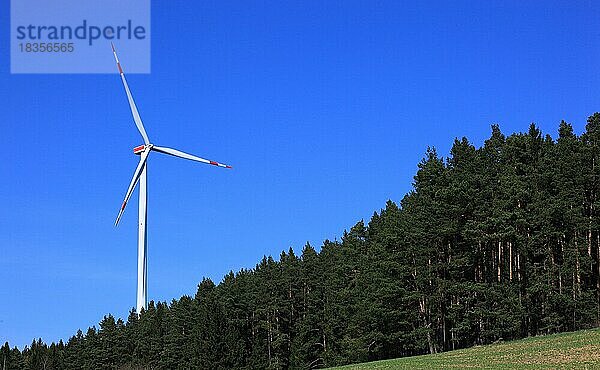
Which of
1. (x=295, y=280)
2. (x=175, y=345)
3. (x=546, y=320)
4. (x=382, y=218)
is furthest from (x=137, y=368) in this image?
(x=546, y=320)

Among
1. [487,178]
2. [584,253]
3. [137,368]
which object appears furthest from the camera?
[137,368]

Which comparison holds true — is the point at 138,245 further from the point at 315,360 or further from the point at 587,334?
the point at 587,334

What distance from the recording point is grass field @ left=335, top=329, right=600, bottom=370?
48.5 m

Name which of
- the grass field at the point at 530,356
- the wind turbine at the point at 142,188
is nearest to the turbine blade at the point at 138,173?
the wind turbine at the point at 142,188

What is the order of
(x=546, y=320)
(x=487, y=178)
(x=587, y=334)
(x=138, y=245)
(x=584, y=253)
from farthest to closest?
1. (x=138, y=245)
2. (x=487, y=178)
3. (x=584, y=253)
4. (x=546, y=320)
5. (x=587, y=334)

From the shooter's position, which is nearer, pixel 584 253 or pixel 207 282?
pixel 584 253

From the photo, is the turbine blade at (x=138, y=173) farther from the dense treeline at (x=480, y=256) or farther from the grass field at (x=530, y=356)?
the grass field at (x=530, y=356)

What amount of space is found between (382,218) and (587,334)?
43579 mm

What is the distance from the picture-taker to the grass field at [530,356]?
48.5 meters

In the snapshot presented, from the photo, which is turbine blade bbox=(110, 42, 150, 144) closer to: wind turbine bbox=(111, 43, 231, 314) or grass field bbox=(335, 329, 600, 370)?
wind turbine bbox=(111, 43, 231, 314)

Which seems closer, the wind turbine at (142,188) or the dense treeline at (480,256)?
the dense treeline at (480,256)

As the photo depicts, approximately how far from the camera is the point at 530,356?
5347cm

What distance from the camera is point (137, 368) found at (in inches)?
5349

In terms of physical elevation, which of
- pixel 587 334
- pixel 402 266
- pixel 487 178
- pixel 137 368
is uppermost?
pixel 487 178
